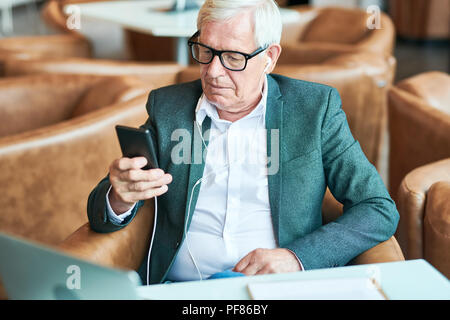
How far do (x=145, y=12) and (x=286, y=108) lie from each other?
131 inches

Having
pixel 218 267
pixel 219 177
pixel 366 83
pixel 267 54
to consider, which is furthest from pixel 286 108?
pixel 366 83

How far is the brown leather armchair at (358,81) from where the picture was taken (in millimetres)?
2836

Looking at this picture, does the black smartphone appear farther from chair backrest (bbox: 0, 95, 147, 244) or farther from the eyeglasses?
chair backrest (bbox: 0, 95, 147, 244)

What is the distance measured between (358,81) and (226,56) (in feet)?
5.14

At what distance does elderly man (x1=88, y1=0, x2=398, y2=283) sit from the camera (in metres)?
1.49

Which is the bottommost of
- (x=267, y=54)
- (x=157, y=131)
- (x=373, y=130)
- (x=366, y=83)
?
(x=373, y=130)

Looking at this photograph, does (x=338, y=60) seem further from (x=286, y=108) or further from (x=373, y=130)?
(x=286, y=108)

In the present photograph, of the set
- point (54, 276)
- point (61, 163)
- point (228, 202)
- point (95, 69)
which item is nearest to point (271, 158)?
point (228, 202)

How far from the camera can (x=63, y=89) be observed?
2855mm

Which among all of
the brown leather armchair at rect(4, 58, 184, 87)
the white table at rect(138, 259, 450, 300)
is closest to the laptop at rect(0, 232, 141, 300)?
the white table at rect(138, 259, 450, 300)

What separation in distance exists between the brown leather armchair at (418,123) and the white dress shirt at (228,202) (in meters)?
0.86

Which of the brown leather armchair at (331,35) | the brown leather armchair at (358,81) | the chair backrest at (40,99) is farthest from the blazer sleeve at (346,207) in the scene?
the brown leather armchair at (331,35)

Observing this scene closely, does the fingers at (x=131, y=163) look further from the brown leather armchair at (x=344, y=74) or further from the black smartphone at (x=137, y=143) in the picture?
the brown leather armchair at (x=344, y=74)

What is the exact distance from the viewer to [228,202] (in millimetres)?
1589
